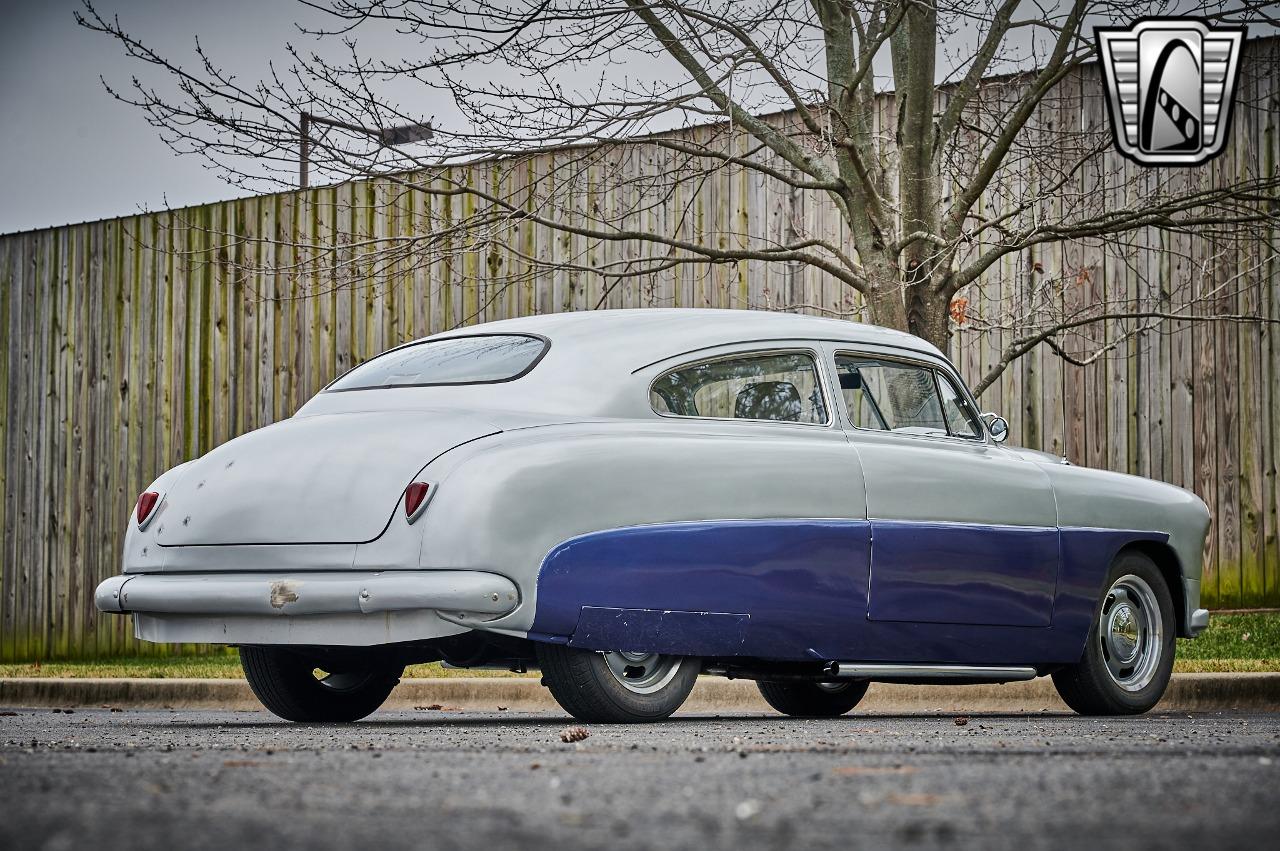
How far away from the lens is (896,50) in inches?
406

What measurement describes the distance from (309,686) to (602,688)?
160 cm

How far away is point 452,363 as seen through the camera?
6.31 meters

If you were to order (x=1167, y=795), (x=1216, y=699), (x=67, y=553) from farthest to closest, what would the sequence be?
1. (x=67, y=553)
2. (x=1216, y=699)
3. (x=1167, y=795)

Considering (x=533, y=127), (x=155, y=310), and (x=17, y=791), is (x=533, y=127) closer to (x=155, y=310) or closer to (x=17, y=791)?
(x=155, y=310)

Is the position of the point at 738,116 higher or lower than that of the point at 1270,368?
higher

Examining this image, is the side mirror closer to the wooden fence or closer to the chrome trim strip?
the chrome trim strip

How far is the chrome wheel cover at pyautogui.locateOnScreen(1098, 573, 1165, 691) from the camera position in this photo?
7.38 m

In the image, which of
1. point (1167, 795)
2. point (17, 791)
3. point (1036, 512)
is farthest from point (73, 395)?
point (1167, 795)

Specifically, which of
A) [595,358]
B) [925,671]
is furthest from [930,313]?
[595,358]

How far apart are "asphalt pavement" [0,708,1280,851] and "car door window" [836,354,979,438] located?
1953mm

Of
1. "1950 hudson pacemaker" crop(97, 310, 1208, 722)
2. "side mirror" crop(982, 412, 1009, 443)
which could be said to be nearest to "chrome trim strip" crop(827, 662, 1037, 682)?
"1950 hudson pacemaker" crop(97, 310, 1208, 722)

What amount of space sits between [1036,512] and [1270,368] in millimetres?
3972

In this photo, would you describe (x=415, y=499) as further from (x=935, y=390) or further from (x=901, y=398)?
(x=935, y=390)

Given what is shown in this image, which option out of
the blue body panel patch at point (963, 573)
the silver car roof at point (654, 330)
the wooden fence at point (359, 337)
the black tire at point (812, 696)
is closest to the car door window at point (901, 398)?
the silver car roof at point (654, 330)
